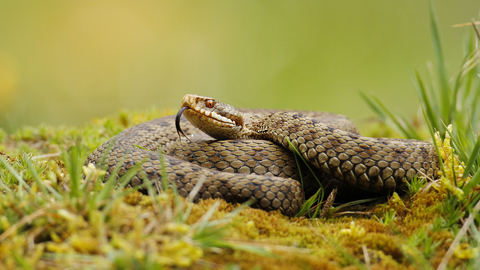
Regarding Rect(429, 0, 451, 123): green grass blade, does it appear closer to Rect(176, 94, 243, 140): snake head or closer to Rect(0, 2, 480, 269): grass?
Rect(0, 2, 480, 269): grass

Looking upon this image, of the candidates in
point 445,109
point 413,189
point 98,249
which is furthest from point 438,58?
point 98,249

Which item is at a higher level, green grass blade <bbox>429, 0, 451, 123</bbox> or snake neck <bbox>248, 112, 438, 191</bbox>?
green grass blade <bbox>429, 0, 451, 123</bbox>

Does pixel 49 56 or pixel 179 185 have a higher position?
pixel 49 56

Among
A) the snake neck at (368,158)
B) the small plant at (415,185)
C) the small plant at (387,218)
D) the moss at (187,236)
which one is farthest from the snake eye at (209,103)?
the small plant at (415,185)

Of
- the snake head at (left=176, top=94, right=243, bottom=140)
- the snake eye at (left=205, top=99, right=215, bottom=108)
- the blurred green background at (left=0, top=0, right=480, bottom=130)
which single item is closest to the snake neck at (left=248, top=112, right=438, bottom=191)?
the snake head at (left=176, top=94, right=243, bottom=140)

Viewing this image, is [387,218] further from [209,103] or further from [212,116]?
[209,103]

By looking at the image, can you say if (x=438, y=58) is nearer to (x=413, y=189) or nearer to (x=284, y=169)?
(x=413, y=189)

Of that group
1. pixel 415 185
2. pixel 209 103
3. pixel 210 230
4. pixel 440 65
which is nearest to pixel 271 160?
A: pixel 209 103
